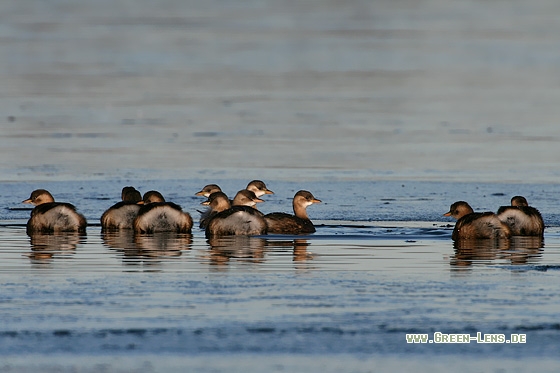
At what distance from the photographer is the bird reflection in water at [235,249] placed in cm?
1234

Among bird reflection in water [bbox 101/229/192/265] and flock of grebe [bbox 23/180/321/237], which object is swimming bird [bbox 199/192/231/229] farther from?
bird reflection in water [bbox 101/229/192/265]

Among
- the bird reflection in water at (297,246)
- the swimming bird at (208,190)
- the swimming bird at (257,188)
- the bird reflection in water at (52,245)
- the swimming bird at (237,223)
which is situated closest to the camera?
the bird reflection in water at (297,246)

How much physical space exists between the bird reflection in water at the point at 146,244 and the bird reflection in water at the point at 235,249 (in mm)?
296

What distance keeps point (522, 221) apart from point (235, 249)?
301 centimetres

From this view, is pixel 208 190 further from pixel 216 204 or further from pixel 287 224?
pixel 287 224

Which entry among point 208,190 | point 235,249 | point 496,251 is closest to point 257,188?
point 208,190

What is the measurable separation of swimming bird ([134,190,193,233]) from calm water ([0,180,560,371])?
0.66 ft

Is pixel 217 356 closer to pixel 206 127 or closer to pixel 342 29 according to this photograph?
pixel 206 127

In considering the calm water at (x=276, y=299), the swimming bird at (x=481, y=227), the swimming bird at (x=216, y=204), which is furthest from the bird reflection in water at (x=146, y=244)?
the swimming bird at (x=481, y=227)

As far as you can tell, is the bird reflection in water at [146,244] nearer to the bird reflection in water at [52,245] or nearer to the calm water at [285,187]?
the calm water at [285,187]

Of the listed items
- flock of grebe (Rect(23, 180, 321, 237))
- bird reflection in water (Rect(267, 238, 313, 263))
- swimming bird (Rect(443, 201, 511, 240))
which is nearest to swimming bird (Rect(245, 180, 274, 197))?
flock of grebe (Rect(23, 180, 321, 237))

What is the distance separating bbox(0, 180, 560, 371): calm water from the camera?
8.53 metres

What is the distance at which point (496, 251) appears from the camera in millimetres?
12914

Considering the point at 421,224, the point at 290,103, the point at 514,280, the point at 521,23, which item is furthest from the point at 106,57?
the point at 514,280
